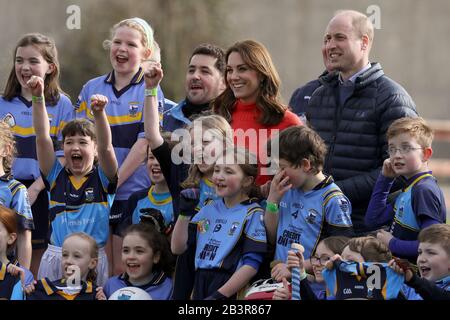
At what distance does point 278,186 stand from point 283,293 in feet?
1.99

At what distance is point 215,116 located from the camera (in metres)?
5.83

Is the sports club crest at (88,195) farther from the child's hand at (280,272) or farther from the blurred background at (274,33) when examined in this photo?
the blurred background at (274,33)

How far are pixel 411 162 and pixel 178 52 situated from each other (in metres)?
12.2

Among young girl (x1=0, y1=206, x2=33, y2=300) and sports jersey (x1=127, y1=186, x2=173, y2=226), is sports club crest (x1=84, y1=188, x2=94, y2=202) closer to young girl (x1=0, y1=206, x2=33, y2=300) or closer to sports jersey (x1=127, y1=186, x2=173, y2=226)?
sports jersey (x1=127, y1=186, x2=173, y2=226)

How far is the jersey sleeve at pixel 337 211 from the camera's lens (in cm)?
546

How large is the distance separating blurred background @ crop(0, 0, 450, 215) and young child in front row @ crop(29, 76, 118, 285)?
9527mm

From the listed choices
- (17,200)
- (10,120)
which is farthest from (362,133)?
(10,120)

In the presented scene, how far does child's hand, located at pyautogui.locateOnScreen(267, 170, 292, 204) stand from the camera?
544cm

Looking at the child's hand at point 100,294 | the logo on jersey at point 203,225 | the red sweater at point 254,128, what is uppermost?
the red sweater at point 254,128

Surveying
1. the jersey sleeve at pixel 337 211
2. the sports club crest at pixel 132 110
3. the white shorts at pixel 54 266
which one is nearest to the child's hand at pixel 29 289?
the white shorts at pixel 54 266

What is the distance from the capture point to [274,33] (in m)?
17.0

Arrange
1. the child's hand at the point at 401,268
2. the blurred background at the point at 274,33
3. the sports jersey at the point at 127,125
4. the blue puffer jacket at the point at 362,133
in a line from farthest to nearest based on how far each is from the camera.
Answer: the blurred background at the point at 274,33, the sports jersey at the point at 127,125, the blue puffer jacket at the point at 362,133, the child's hand at the point at 401,268

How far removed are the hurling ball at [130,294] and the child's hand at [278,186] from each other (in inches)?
36.9
